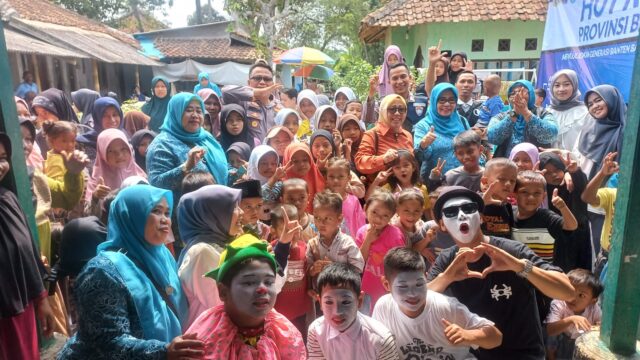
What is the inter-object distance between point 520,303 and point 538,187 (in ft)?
3.11

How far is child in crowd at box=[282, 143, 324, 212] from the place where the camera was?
3.84 m

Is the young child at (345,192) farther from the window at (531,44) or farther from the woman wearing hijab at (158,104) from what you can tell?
the window at (531,44)

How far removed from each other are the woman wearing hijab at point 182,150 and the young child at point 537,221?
2.22m

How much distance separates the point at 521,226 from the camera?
2904 millimetres

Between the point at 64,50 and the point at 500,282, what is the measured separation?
14.9 m

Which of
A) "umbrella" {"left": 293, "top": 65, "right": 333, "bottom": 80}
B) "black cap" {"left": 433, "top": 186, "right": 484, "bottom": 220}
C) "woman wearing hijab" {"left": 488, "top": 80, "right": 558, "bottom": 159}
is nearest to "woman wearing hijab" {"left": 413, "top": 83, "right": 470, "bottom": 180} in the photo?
"woman wearing hijab" {"left": 488, "top": 80, "right": 558, "bottom": 159}

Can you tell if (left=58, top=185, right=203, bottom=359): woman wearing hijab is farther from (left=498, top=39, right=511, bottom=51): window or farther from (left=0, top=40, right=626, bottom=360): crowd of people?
(left=498, top=39, right=511, bottom=51): window

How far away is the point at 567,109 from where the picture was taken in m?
4.62

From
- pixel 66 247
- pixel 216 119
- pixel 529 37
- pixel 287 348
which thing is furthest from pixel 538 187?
pixel 529 37

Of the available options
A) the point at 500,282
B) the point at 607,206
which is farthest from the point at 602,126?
the point at 500,282

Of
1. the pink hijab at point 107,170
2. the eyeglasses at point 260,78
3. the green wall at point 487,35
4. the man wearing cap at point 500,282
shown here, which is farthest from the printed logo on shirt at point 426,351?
the green wall at point 487,35

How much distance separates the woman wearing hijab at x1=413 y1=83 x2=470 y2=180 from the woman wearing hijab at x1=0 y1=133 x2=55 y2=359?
2.89 m

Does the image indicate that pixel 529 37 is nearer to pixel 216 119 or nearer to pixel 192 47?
pixel 216 119

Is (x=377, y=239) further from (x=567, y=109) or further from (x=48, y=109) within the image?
(x=48, y=109)
